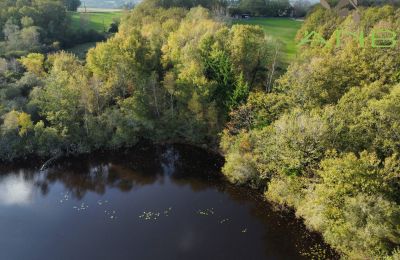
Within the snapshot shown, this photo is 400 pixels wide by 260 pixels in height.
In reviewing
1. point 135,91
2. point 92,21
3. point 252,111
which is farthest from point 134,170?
point 92,21

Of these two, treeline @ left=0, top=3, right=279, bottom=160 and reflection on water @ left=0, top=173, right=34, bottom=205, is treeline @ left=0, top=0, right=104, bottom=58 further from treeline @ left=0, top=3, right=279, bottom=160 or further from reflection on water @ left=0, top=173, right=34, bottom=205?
reflection on water @ left=0, top=173, right=34, bottom=205

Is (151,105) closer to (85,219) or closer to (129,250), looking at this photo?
(85,219)

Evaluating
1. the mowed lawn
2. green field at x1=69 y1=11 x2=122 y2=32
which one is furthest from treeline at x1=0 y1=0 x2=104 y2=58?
green field at x1=69 y1=11 x2=122 y2=32

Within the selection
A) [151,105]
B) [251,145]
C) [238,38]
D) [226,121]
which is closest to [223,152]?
[226,121]

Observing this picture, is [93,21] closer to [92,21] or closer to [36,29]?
[92,21]

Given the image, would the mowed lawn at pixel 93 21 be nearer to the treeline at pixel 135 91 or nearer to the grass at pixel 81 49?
the grass at pixel 81 49

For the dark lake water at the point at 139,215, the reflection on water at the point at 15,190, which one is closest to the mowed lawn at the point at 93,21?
the reflection on water at the point at 15,190
